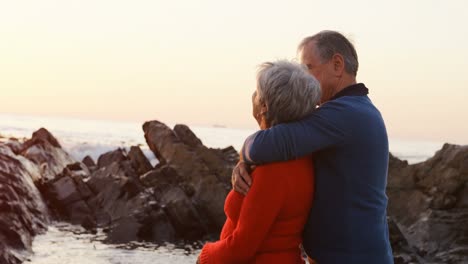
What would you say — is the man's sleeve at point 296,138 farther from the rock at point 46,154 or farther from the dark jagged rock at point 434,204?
the rock at point 46,154

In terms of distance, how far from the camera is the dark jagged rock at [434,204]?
66.3 ft

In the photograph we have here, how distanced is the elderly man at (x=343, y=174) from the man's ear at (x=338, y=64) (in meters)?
0.19

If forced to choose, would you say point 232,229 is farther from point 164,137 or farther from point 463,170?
point 164,137

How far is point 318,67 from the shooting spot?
473 centimetres

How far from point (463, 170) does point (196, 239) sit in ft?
27.8

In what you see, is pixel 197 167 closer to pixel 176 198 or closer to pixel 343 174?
pixel 176 198

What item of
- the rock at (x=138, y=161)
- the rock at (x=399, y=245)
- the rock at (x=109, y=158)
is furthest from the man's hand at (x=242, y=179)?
the rock at (x=109, y=158)

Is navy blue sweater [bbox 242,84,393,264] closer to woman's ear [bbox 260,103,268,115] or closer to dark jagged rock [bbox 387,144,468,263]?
woman's ear [bbox 260,103,268,115]

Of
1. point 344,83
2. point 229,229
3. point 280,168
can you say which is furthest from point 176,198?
point 280,168

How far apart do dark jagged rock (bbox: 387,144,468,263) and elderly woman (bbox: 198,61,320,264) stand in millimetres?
16369

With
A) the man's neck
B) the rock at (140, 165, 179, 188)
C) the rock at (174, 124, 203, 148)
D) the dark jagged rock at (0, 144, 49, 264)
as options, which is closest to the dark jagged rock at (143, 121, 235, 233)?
the rock at (174, 124, 203, 148)

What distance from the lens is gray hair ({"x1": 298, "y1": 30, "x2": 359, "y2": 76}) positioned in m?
4.72

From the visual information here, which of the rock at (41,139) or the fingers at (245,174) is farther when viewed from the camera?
the rock at (41,139)

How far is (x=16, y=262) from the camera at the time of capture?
16.2 metres
